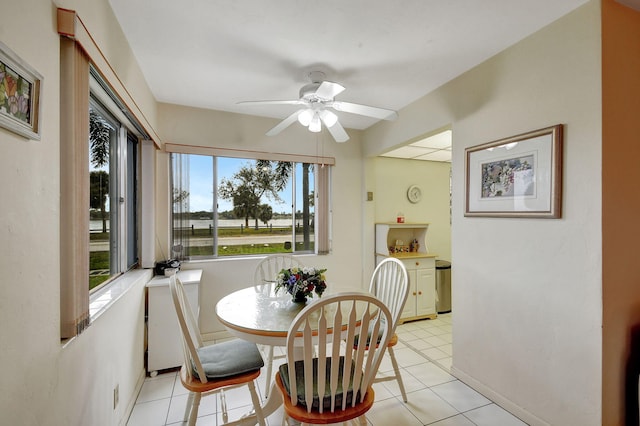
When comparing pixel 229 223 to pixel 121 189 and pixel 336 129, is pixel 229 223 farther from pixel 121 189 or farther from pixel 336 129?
pixel 336 129

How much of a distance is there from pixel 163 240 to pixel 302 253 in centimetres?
163

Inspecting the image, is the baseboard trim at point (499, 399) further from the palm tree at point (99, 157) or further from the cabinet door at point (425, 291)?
the palm tree at point (99, 157)

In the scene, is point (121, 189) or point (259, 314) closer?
point (259, 314)

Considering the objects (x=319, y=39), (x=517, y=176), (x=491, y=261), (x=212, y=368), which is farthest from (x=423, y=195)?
(x=212, y=368)

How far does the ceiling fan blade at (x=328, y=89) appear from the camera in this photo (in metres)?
1.89

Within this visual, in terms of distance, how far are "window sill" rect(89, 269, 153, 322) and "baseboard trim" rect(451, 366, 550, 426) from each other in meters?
2.65

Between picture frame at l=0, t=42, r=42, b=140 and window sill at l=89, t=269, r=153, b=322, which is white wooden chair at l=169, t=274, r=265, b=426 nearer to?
window sill at l=89, t=269, r=153, b=322

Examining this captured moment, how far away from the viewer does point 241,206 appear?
3562 mm

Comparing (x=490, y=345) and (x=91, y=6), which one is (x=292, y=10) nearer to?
(x=91, y=6)

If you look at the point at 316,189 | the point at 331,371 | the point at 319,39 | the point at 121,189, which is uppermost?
the point at 319,39

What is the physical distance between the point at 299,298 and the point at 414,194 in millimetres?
3108

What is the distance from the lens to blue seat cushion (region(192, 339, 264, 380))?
5.39ft

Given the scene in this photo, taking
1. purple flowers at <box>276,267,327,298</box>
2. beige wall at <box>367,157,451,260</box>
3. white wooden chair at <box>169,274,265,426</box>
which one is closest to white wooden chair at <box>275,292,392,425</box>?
white wooden chair at <box>169,274,265,426</box>

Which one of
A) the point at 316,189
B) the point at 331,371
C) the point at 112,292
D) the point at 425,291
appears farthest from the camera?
the point at 425,291
